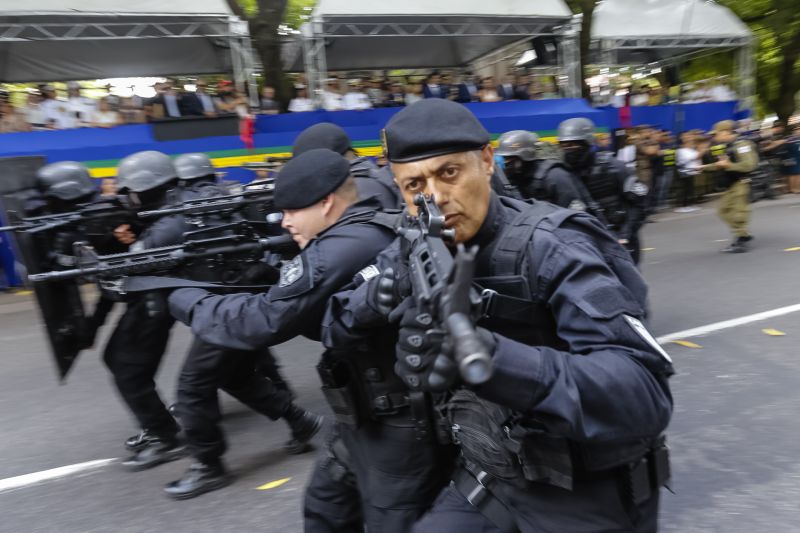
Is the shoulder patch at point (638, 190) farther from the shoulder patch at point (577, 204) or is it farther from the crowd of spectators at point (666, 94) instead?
the crowd of spectators at point (666, 94)

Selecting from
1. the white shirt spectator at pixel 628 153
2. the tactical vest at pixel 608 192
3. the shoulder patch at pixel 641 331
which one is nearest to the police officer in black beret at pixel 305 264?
the shoulder patch at pixel 641 331

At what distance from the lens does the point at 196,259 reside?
11.0 ft

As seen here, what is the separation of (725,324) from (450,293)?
201 inches

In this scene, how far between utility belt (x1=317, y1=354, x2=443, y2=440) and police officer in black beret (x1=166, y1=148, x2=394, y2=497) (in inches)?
9.4

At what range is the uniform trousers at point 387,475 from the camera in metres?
2.12

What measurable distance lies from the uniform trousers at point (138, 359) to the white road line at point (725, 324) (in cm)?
368

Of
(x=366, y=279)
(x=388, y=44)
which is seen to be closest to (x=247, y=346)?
(x=366, y=279)

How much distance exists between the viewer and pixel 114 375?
3.87 m

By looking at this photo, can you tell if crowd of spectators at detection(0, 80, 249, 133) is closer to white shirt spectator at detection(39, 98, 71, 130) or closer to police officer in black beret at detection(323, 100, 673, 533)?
white shirt spectator at detection(39, 98, 71, 130)

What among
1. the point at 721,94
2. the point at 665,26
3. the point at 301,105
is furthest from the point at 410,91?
the point at 721,94

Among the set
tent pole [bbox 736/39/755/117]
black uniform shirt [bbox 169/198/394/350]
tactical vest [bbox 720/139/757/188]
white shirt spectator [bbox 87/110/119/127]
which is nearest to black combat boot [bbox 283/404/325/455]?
black uniform shirt [bbox 169/198/394/350]

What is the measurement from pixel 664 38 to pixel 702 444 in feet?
43.9

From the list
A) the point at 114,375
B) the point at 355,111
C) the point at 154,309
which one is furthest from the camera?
the point at 355,111

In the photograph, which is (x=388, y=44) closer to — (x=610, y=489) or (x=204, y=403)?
(x=204, y=403)
